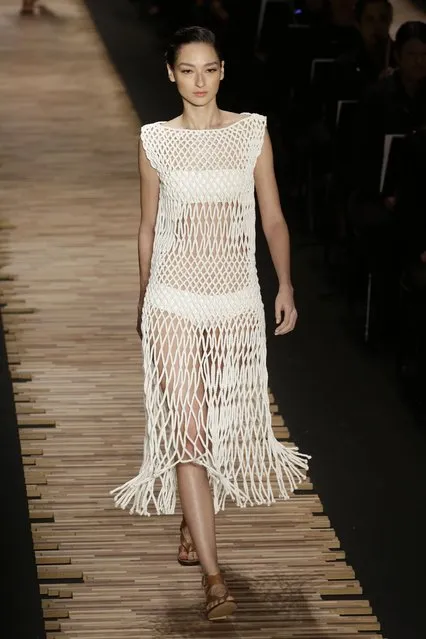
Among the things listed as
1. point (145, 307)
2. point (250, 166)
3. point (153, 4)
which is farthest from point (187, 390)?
point (153, 4)

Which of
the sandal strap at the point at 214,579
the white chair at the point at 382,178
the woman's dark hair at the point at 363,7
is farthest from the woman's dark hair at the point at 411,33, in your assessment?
the sandal strap at the point at 214,579

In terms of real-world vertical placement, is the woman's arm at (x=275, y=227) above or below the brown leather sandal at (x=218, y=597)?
above

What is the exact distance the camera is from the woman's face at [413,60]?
233 inches

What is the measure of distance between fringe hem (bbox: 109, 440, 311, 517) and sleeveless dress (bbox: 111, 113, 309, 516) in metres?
0.13

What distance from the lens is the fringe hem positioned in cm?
402

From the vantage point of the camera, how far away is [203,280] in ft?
12.1

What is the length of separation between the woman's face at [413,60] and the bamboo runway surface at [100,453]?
1.36 meters

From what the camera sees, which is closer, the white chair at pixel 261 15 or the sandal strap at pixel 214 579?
the sandal strap at pixel 214 579

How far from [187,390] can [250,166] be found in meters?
0.55

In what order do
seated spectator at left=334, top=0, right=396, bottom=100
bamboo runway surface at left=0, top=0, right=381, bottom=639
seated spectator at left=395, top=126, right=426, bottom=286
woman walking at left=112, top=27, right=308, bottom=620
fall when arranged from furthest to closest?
seated spectator at left=334, top=0, right=396, bottom=100, seated spectator at left=395, top=126, right=426, bottom=286, bamboo runway surface at left=0, top=0, right=381, bottom=639, woman walking at left=112, top=27, right=308, bottom=620

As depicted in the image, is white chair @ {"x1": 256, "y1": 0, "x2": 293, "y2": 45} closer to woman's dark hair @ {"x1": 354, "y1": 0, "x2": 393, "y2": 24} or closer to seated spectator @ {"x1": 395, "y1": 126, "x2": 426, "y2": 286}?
woman's dark hair @ {"x1": 354, "y1": 0, "x2": 393, "y2": 24}

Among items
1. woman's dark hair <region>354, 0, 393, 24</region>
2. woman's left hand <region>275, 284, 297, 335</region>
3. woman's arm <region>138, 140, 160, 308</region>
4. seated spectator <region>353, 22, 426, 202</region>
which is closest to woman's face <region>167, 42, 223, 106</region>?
woman's arm <region>138, 140, 160, 308</region>

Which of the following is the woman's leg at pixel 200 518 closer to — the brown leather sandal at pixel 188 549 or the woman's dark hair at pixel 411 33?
the brown leather sandal at pixel 188 549

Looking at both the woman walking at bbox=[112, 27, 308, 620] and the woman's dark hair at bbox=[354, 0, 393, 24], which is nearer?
the woman walking at bbox=[112, 27, 308, 620]
